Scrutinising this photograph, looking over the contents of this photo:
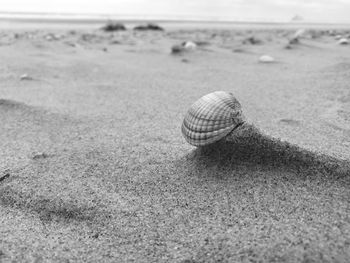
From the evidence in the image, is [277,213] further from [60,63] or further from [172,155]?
[60,63]

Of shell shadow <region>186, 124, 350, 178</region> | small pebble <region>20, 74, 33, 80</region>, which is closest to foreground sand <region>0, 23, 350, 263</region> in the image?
shell shadow <region>186, 124, 350, 178</region>

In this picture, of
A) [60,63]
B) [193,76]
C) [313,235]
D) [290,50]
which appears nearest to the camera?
[313,235]

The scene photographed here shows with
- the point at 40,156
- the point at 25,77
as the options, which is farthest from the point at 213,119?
the point at 25,77

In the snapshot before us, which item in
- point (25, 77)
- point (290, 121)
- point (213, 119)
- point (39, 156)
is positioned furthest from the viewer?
point (25, 77)

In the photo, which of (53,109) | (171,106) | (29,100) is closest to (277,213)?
(171,106)

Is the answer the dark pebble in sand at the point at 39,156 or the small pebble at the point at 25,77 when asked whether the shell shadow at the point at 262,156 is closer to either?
the dark pebble in sand at the point at 39,156

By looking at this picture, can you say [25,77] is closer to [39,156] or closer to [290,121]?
[39,156]

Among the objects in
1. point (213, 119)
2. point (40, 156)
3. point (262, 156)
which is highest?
point (213, 119)

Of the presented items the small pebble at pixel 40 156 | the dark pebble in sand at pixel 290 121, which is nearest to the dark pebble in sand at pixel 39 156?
the small pebble at pixel 40 156
